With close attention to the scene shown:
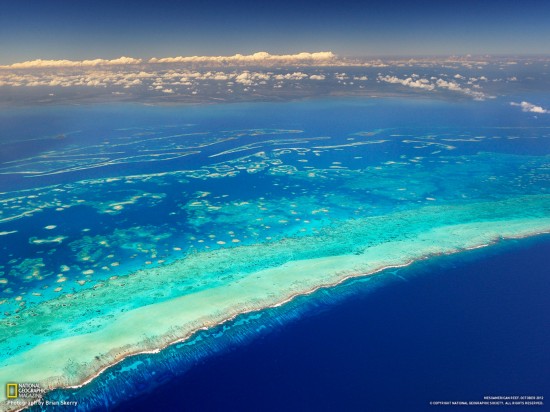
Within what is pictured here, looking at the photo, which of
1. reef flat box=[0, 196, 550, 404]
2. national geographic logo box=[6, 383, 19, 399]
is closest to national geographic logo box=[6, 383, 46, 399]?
national geographic logo box=[6, 383, 19, 399]

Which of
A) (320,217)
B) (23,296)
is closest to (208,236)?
(320,217)

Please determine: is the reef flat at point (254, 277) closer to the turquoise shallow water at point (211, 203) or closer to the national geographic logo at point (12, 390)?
the turquoise shallow water at point (211, 203)

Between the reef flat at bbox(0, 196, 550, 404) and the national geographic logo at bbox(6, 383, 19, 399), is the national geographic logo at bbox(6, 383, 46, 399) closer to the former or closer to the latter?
the national geographic logo at bbox(6, 383, 19, 399)

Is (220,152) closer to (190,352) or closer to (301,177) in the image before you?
(301,177)

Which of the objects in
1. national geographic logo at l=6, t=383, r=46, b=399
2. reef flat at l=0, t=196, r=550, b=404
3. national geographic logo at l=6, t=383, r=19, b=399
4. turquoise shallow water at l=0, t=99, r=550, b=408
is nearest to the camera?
national geographic logo at l=6, t=383, r=19, b=399

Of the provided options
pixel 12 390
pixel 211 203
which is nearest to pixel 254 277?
pixel 12 390

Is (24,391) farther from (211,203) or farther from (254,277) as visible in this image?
(211,203)
